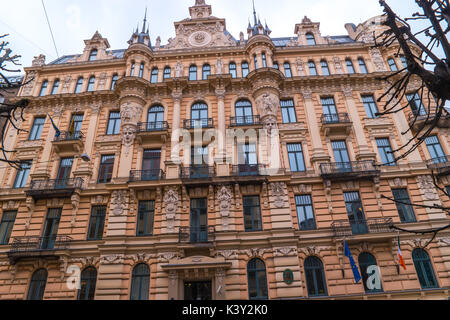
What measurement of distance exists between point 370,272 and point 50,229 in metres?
22.3

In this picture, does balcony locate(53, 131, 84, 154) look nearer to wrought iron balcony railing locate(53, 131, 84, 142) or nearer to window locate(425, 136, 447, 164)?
wrought iron balcony railing locate(53, 131, 84, 142)

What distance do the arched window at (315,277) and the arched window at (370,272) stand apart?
2.57 meters

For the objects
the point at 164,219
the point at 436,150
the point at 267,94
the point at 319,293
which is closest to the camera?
the point at 319,293

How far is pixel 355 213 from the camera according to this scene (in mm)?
19625

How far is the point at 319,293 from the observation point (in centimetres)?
1752

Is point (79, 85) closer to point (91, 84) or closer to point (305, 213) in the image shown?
point (91, 84)

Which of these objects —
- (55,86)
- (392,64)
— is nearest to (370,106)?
(392,64)

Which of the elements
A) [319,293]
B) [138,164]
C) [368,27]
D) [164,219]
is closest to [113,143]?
[138,164]

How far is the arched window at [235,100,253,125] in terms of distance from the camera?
76.2 feet

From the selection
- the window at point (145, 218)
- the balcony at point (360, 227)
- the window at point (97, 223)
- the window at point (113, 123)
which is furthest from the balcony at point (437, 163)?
the window at point (113, 123)

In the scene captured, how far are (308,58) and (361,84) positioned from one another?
5354mm

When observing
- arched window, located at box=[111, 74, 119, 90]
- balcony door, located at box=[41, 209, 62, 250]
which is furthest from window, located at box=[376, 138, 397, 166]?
balcony door, located at box=[41, 209, 62, 250]
